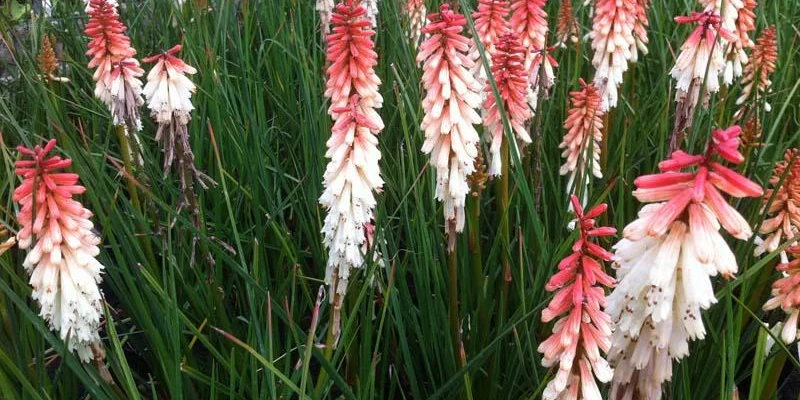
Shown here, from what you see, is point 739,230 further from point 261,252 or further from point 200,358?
A: point 200,358

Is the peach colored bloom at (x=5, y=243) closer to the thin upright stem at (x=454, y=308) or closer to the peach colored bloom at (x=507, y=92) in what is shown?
the thin upright stem at (x=454, y=308)

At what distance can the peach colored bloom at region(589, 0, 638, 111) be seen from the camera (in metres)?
4.28

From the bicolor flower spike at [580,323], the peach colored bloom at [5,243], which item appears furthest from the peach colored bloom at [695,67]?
the peach colored bloom at [5,243]

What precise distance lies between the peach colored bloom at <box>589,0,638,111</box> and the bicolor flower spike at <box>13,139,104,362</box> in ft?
9.42

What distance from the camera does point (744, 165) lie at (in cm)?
352

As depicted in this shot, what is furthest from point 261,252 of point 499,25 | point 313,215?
point 499,25

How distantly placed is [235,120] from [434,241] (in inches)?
60.6

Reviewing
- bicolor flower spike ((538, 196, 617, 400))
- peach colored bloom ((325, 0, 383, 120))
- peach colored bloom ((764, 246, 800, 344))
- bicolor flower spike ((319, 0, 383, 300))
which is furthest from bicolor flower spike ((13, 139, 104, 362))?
peach colored bloom ((764, 246, 800, 344))

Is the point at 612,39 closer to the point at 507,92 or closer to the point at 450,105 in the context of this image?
the point at 507,92

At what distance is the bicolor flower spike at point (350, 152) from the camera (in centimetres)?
267

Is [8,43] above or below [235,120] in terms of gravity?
above

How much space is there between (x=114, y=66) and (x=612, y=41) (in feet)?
8.76

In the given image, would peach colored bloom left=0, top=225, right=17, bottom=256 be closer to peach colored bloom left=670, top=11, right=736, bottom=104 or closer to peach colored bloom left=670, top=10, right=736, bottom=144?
peach colored bloom left=670, top=10, right=736, bottom=144

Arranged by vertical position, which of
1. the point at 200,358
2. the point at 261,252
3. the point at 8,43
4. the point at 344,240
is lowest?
the point at 200,358
